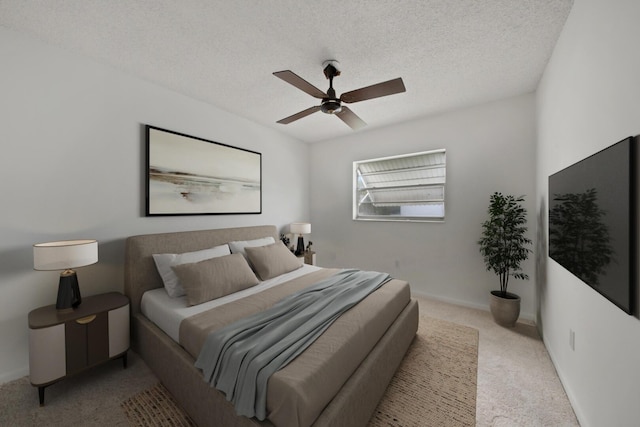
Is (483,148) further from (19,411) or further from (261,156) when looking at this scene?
(19,411)

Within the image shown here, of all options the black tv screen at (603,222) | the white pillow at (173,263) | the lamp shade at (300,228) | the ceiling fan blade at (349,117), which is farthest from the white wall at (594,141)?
the lamp shade at (300,228)

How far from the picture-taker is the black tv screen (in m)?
1.03

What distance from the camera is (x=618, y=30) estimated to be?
118cm

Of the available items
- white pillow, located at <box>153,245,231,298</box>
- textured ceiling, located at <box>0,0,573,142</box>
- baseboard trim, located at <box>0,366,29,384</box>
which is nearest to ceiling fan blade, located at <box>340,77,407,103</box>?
textured ceiling, located at <box>0,0,573,142</box>

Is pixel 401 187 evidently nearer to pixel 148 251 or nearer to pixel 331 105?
pixel 331 105

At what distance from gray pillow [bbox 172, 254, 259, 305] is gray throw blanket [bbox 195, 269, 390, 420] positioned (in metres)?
0.63

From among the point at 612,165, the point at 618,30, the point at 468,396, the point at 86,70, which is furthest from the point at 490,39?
the point at 86,70

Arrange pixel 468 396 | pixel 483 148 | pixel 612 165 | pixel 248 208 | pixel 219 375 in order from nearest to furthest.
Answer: pixel 612 165
pixel 219 375
pixel 468 396
pixel 483 148
pixel 248 208

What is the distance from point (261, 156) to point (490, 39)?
10.2 feet

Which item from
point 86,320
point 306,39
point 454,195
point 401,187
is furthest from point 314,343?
point 401,187

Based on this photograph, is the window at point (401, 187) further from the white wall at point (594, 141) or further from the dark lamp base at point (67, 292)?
the dark lamp base at point (67, 292)

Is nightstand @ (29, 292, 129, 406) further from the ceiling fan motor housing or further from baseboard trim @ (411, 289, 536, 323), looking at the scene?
baseboard trim @ (411, 289, 536, 323)

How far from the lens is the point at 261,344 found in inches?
55.4

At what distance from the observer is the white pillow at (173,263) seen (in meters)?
2.29
